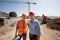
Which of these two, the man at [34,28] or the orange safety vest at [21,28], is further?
the orange safety vest at [21,28]

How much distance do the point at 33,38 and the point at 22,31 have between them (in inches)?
52.2

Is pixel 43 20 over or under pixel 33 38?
under

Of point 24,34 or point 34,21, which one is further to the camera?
point 24,34

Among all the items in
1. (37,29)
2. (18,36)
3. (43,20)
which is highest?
(37,29)

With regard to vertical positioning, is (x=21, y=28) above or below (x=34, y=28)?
below

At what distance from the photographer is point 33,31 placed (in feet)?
21.8

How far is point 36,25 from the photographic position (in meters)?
6.55

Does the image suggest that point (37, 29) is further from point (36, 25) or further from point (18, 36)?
point (18, 36)

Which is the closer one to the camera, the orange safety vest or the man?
the man

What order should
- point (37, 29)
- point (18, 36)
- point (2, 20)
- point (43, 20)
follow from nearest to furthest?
point (37, 29) → point (18, 36) → point (2, 20) → point (43, 20)

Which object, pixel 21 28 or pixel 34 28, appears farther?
pixel 21 28

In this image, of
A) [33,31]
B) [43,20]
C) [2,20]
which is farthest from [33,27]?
[43,20]

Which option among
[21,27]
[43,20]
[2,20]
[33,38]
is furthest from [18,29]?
[43,20]

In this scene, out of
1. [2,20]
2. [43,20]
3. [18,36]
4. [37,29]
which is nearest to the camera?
[37,29]
